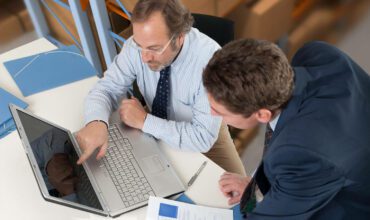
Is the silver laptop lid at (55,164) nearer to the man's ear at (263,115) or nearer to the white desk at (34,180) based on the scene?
the white desk at (34,180)

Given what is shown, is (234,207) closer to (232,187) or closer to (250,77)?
(232,187)

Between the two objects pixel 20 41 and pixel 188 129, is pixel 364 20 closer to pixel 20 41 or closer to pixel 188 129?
pixel 188 129

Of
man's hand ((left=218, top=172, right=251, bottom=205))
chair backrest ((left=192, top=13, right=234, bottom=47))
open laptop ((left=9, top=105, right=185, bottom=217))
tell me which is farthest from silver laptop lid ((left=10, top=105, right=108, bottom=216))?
chair backrest ((left=192, top=13, right=234, bottom=47))

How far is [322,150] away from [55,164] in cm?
78

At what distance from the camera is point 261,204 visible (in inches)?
39.4

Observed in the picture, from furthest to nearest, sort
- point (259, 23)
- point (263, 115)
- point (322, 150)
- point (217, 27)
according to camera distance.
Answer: point (259, 23)
point (217, 27)
point (263, 115)
point (322, 150)

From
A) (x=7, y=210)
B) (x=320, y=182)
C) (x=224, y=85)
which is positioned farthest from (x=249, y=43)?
(x=7, y=210)

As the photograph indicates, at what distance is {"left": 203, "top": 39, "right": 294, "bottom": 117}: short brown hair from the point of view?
90 centimetres

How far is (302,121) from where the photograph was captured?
2.97 feet

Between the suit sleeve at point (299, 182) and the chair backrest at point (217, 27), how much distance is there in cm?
78

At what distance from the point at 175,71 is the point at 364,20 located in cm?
268

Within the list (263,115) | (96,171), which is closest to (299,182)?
(263,115)

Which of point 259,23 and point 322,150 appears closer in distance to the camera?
point 322,150

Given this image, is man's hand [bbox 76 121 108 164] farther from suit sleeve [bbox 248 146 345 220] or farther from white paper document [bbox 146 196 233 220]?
suit sleeve [bbox 248 146 345 220]
